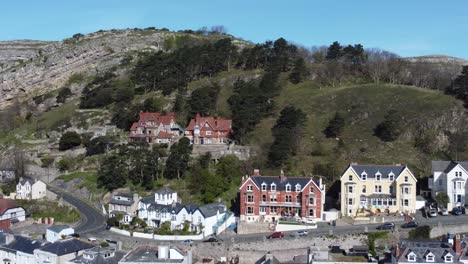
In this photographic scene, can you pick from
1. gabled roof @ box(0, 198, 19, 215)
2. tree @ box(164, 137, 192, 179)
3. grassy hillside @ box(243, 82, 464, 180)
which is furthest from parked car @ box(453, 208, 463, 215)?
gabled roof @ box(0, 198, 19, 215)

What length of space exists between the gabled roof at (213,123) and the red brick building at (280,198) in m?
21.2

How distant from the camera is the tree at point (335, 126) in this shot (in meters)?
72.4

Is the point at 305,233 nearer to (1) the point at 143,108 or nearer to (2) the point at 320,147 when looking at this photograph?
(2) the point at 320,147

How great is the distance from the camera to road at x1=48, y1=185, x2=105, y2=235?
57325mm

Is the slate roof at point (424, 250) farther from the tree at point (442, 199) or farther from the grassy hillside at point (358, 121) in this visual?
the grassy hillside at point (358, 121)

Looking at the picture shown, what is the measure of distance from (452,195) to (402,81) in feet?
129

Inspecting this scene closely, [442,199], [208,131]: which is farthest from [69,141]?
[442,199]

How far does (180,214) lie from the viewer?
54.1 metres

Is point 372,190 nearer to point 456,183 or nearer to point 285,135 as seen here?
point 456,183

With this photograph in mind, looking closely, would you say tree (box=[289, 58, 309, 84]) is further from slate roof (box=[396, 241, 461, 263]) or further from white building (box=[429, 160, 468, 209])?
slate roof (box=[396, 241, 461, 263])

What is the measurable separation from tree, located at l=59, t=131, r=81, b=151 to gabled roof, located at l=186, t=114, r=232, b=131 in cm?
1673

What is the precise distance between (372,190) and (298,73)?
39954mm

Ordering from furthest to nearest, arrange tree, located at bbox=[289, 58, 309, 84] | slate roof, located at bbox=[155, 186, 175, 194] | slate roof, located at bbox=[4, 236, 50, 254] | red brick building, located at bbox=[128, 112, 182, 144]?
1. tree, located at bbox=[289, 58, 309, 84]
2. red brick building, located at bbox=[128, 112, 182, 144]
3. slate roof, located at bbox=[155, 186, 175, 194]
4. slate roof, located at bbox=[4, 236, 50, 254]

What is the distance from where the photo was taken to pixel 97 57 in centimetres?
13250
